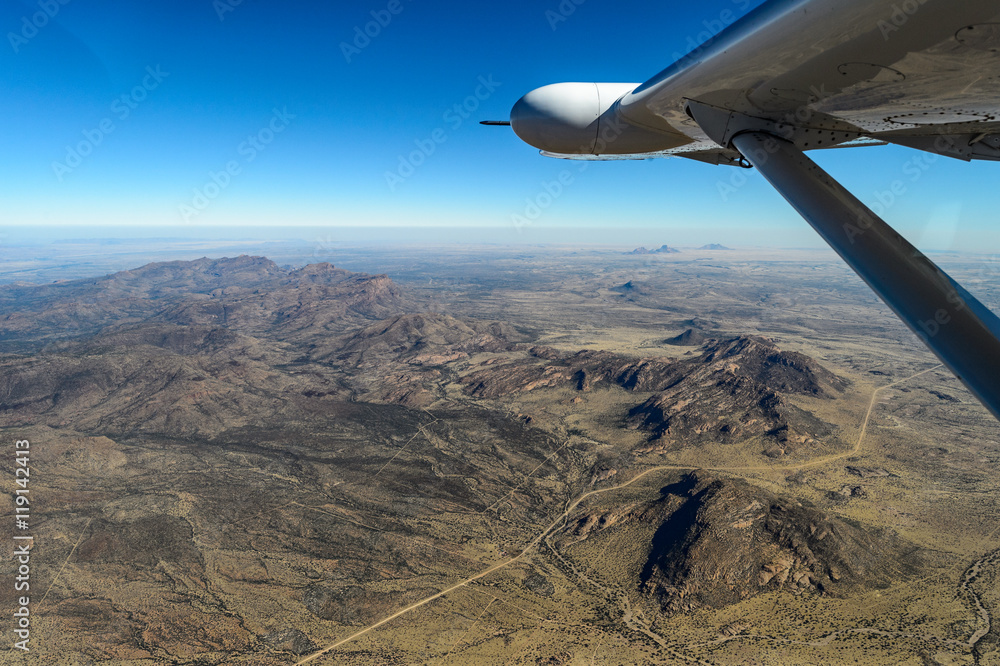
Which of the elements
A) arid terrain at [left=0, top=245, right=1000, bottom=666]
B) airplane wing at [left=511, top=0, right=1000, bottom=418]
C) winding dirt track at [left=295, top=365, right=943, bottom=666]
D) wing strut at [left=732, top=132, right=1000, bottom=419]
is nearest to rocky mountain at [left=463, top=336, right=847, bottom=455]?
arid terrain at [left=0, top=245, right=1000, bottom=666]

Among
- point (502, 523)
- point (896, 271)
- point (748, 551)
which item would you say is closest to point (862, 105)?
point (896, 271)

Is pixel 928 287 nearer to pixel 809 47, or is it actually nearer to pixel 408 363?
pixel 809 47

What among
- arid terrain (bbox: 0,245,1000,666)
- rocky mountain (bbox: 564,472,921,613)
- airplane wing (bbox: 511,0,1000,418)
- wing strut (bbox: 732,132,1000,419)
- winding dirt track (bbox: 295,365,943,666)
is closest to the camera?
airplane wing (bbox: 511,0,1000,418)

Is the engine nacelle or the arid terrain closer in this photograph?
the engine nacelle

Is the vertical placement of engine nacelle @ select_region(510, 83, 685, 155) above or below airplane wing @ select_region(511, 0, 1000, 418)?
above

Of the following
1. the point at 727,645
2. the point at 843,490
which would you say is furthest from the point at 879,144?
the point at 843,490

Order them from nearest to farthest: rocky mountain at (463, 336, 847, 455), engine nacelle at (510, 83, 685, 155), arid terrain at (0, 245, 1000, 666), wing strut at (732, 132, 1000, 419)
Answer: wing strut at (732, 132, 1000, 419)
engine nacelle at (510, 83, 685, 155)
arid terrain at (0, 245, 1000, 666)
rocky mountain at (463, 336, 847, 455)

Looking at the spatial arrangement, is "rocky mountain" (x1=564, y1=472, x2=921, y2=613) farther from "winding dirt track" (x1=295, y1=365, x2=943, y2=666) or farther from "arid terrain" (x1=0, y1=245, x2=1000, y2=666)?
"winding dirt track" (x1=295, y1=365, x2=943, y2=666)

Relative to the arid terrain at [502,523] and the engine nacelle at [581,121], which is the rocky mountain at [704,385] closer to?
the arid terrain at [502,523]

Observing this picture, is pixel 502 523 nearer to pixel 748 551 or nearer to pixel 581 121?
pixel 748 551
